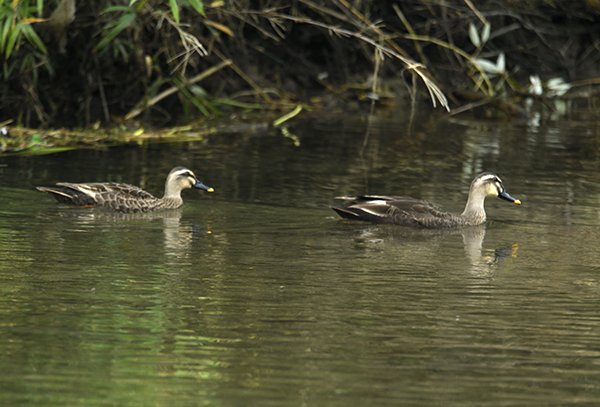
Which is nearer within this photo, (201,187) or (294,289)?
(294,289)

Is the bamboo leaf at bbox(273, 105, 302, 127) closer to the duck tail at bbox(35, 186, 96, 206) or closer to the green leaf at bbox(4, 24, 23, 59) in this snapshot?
the green leaf at bbox(4, 24, 23, 59)

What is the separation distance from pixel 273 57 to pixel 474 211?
9.00 m

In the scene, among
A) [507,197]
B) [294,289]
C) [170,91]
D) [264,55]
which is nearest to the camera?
[294,289]

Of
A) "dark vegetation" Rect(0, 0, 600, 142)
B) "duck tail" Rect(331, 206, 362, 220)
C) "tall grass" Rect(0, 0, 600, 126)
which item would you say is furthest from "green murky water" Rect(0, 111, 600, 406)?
"dark vegetation" Rect(0, 0, 600, 142)

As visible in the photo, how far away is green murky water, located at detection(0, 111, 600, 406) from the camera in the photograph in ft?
25.2

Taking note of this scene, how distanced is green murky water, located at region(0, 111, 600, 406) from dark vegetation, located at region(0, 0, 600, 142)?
1.54 metres

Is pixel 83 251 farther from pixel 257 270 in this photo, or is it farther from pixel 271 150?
pixel 271 150

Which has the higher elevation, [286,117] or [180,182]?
[286,117]

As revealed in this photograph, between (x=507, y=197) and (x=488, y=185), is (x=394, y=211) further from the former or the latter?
(x=507, y=197)

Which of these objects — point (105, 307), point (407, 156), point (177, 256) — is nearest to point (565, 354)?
point (105, 307)

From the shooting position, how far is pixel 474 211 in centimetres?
1302

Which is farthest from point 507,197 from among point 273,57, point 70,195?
point 273,57

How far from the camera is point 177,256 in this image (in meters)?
11.1

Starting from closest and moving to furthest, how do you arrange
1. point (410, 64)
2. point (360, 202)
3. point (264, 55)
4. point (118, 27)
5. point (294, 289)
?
1. point (294, 289)
2. point (360, 202)
3. point (410, 64)
4. point (118, 27)
5. point (264, 55)
